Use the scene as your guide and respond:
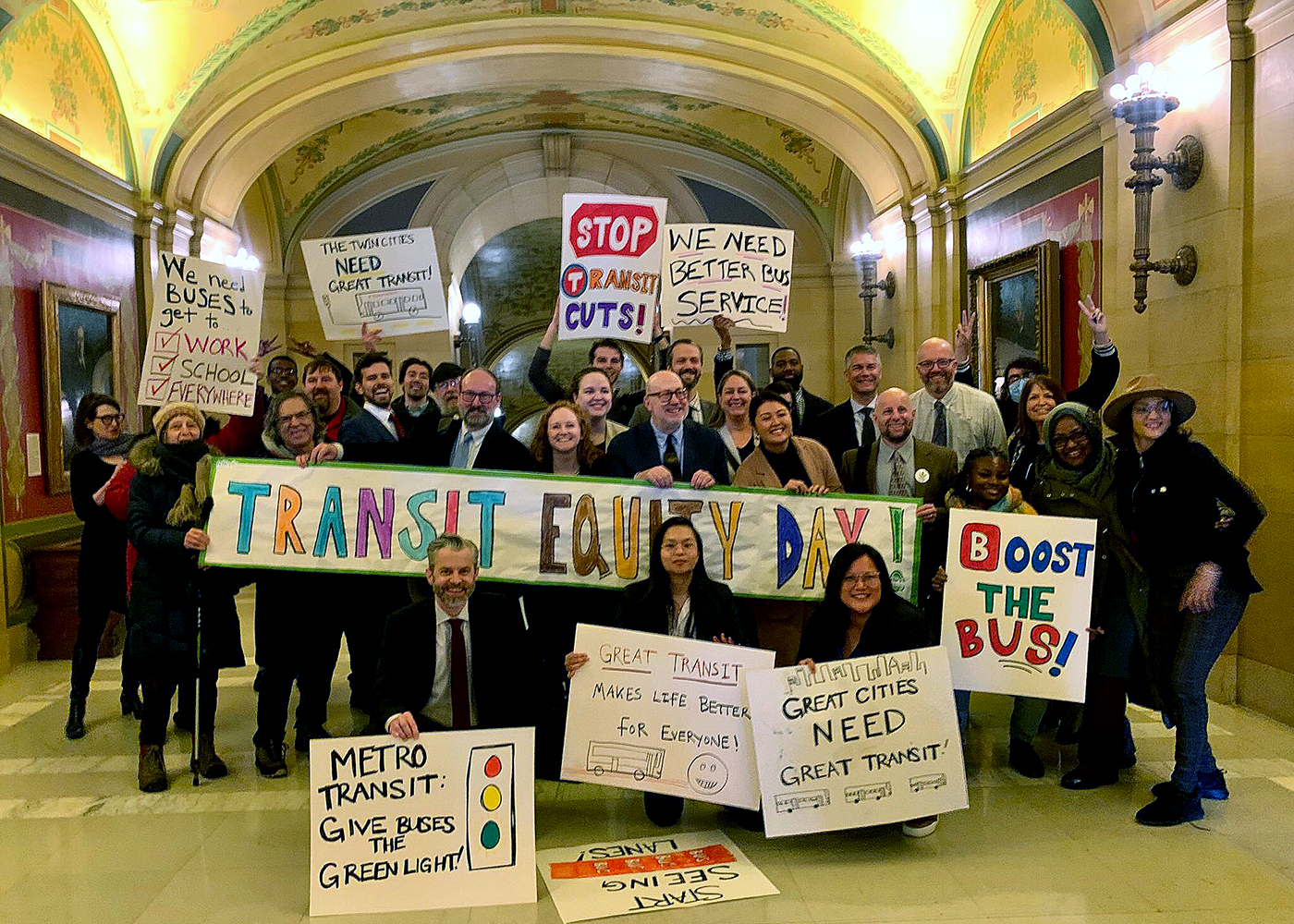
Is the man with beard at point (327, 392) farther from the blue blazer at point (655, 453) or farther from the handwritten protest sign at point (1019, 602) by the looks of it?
the handwritten protest sign at point (1019, 602)

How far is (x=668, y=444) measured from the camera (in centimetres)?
416

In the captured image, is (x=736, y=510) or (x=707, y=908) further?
(x=736, y=510)

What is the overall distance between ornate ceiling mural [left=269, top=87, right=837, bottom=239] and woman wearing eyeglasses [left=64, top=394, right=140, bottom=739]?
6641 mm

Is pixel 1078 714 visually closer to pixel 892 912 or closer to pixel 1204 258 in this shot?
pixel 892 912

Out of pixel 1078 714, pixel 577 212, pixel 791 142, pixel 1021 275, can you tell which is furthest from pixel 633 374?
pixel 1078 714

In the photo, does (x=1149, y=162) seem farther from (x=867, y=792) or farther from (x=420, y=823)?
(x=420, y=823)

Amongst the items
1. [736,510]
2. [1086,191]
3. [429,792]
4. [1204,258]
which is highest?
[1086,191]

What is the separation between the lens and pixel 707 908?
114 inches

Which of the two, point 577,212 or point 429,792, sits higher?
point 577,212

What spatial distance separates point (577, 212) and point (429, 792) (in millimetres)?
3199

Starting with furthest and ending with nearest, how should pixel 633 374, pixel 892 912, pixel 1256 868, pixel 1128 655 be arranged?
pixel 633 374 < pixel 1128 655 < pixel 1256 868 < pixel 892 912

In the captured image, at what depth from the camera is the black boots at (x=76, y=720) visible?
472 cm

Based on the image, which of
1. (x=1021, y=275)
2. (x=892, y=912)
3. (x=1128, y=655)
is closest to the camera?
(x=892, y=912)

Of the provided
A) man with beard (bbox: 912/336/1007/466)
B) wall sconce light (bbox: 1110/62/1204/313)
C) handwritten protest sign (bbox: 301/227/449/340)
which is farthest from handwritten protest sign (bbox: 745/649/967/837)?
handwritten protest sign (bbox: 301/227/449/340)
